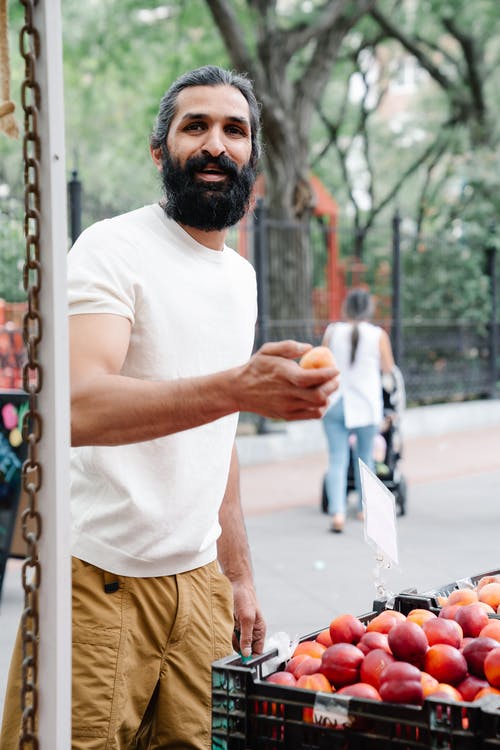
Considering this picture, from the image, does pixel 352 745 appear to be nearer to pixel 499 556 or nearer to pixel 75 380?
pixel 75 380

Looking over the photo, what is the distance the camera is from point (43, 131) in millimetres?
1445

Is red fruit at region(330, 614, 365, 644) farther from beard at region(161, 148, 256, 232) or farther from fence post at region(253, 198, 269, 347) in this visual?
fence post at region(253, 198, 269, 347)

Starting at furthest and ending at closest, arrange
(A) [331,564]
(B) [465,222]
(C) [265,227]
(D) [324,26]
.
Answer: (B) [465,222] < (D) [324,26] < (C) [265,227] < (A) [331,564]

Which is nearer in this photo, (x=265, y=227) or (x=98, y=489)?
(x=98, y=489)

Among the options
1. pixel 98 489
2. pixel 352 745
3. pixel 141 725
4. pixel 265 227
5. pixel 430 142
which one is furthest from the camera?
pixel 430 142

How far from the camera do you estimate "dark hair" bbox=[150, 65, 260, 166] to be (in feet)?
7.82

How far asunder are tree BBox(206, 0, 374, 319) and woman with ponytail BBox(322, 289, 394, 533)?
4843 mm

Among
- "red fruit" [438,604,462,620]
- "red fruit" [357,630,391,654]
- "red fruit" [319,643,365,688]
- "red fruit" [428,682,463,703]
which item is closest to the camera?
"red fruit" [428,682,463,703]

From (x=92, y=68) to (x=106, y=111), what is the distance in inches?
241

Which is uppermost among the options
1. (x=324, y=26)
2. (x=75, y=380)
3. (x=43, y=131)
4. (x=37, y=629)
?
(x=324, y=26)

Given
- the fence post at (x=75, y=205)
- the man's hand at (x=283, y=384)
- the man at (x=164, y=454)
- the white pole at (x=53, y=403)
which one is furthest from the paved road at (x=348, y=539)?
the white pole at (x=53, y=403)

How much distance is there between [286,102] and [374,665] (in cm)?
1221

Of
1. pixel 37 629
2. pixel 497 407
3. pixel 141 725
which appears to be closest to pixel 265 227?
pixel 497 407

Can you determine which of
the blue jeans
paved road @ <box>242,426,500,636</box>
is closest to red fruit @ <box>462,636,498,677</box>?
paved road @ <box>242,426,500,636</box>
